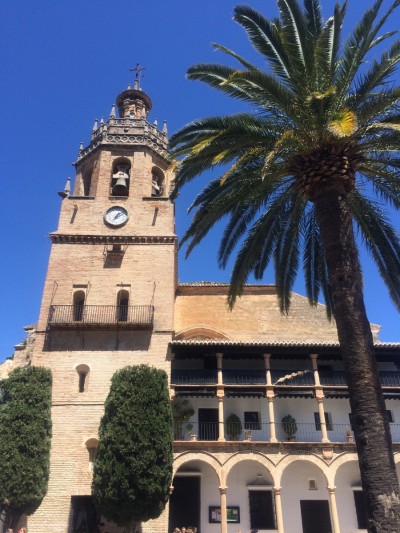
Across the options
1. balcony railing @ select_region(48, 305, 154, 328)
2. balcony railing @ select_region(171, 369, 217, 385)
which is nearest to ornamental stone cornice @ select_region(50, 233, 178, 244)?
balcony railing @ select_region(48, 305, 154, 328)

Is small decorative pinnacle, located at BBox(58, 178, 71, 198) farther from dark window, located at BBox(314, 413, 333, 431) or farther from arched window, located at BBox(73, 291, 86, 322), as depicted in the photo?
dark window, located at BBox(314, 413, 333, 431)

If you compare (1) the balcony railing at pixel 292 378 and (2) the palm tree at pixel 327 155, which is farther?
(1) the balcony railing at pixel 292 378

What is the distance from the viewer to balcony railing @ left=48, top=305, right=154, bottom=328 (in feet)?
68.9

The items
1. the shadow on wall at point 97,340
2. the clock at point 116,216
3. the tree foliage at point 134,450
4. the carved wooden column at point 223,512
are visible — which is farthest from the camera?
the clock at point 116,216

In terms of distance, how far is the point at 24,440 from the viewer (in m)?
17.8

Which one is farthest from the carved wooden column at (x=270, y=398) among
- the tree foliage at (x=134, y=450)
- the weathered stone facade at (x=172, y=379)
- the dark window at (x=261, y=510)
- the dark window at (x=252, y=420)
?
the tree foliage at (x=134, y=450)

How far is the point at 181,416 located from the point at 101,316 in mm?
5420

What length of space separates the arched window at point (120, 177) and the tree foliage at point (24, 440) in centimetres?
953

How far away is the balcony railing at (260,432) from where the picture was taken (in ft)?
69.5

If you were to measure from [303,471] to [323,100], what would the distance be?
55.2 feet

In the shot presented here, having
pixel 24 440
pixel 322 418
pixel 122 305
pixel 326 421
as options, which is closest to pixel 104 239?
pixel 122 305

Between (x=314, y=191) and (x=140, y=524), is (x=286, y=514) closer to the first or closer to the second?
(x=140, y=524)

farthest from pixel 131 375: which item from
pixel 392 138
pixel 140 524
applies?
pixel 392 138

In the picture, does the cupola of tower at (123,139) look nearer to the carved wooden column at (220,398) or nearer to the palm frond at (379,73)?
the carved wooden column at (220,398)
